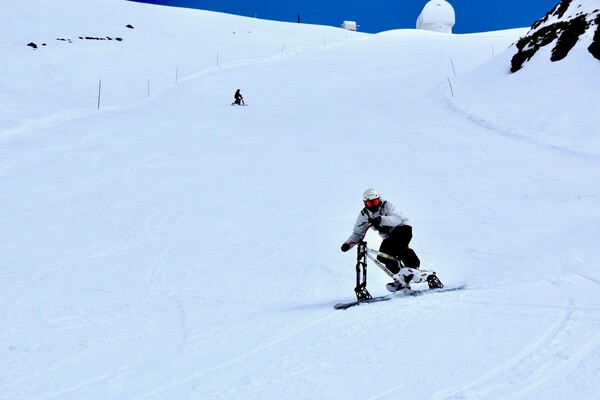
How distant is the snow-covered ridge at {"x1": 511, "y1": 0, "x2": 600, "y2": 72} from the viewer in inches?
877

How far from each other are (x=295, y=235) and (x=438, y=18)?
270 ft

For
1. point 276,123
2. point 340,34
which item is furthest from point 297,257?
point 340,34

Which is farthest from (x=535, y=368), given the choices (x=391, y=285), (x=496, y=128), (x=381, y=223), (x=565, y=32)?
(x=565, y=32)

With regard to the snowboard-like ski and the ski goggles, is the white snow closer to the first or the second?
the snowboard-like ski

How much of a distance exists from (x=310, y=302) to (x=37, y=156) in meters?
13.2

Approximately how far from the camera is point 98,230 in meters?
11.0

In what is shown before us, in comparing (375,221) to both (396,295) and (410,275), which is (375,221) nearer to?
(410,275)

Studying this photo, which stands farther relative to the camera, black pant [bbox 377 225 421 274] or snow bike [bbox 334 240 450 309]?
black pant [bbox 377 225 421 274]

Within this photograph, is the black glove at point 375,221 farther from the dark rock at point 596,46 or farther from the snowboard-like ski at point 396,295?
the dark rock at point 596,46

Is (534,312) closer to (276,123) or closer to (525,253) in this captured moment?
(525,253)

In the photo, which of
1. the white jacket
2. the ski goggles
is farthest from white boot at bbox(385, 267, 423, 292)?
the ski goggles

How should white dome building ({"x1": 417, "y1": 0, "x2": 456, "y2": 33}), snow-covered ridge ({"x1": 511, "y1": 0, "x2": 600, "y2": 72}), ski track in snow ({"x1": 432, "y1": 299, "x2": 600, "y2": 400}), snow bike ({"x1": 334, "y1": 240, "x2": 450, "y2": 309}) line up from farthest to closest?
white dome building ({"x1": 417, "y1": 0, "x2": 456, "y2": 33}), snow-covered ridge ({"x1": 511, "y1": 0, "x2": 600, "y2": 72}), snow bike ({"x1": 334, "y1": 240, "x2": 450, "y2": 309}), ski track in snow ({"x1": 432, "y1": 299, "x2": 600, "y2": 400})

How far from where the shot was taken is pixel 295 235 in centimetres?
1058

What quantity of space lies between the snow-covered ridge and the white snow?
3.27ft
